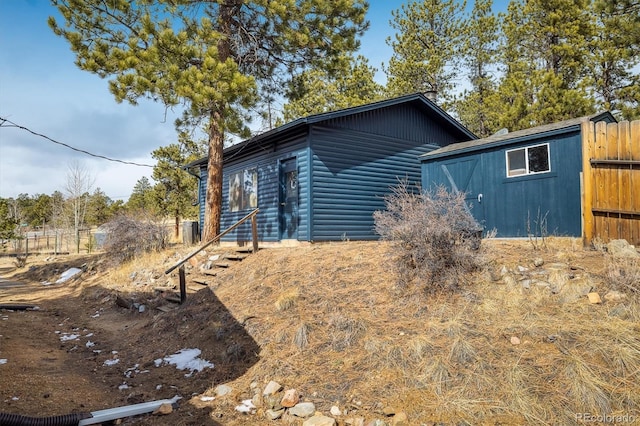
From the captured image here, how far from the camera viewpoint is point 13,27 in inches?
367

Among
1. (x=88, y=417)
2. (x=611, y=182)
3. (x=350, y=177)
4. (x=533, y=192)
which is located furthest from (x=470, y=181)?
(x=88, y=417)

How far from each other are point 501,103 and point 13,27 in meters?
17.9

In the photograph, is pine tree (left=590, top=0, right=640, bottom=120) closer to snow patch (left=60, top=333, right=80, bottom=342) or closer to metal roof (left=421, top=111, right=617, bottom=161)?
metal roof (left=421, top=111, right=617, bottom=161)

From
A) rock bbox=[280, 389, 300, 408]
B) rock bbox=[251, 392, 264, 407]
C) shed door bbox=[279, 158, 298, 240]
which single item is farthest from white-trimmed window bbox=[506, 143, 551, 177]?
rock bbox=[251, 392, 264, 407]

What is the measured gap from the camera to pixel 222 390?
4.36 meters

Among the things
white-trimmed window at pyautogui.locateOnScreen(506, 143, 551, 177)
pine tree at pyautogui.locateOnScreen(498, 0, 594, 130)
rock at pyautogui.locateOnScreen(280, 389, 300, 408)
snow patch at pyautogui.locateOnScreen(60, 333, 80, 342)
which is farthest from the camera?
pine tree at pyautogui.locateOnScreen(498, 0, 594, 130)

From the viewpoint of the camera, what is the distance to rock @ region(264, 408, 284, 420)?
379 centimetres

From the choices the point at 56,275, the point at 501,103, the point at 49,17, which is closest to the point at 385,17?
the point at 501,103

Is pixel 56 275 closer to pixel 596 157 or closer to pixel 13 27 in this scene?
pixel 13 27

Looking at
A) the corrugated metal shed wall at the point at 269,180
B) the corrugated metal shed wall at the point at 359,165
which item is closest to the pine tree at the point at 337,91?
the corrugated metal shed wall at the point at 359,165

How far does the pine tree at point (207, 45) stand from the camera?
32.7 ft

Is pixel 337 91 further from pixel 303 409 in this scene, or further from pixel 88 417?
pixel 88 417

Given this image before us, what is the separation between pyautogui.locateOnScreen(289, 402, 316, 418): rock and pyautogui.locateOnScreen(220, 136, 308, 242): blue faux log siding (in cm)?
698

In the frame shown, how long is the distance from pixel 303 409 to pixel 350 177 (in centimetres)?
840
